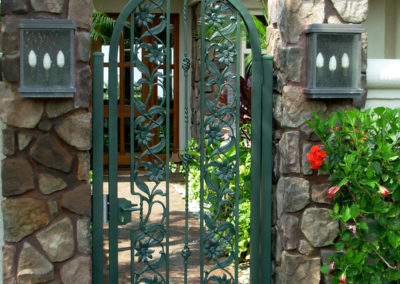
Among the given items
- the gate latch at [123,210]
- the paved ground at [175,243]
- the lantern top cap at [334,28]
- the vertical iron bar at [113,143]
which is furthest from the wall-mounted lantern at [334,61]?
the paved ground at [175,243]

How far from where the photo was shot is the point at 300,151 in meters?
3.21

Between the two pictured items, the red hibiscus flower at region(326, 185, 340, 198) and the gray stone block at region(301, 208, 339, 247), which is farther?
the gray stone block at region(301, 208, 339, 247)

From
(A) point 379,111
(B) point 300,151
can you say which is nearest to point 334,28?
(A) point 379,111

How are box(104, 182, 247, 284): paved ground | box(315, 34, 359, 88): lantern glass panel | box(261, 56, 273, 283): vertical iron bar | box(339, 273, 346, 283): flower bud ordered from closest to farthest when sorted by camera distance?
box(339, 273, 346, 283): flower bud < box(315, 34, 359, 88): lantern glass panel < box(261, 56, 273, 283): vertical iron bar < box(104, 182, 247, 284): paved ground

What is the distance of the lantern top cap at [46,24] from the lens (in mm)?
2830

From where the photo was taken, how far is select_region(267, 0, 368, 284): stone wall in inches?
125

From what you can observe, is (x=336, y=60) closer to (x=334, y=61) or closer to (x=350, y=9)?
(x=334, y=61)

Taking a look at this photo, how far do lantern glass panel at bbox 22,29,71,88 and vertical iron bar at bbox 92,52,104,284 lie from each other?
24 cm

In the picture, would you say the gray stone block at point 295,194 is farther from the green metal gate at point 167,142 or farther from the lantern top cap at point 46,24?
the lantern top cap at point 46,24

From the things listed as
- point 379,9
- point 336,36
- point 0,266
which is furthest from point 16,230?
point 379,9

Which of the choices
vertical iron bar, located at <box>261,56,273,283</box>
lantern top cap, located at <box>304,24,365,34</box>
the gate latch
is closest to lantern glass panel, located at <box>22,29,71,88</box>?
the gate latch

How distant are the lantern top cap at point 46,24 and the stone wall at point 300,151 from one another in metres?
1.17

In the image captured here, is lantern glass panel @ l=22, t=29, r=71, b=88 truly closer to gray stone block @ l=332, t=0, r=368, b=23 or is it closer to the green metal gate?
the green metal gate

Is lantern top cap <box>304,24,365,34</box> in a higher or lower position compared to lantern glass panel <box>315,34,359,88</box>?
higher
